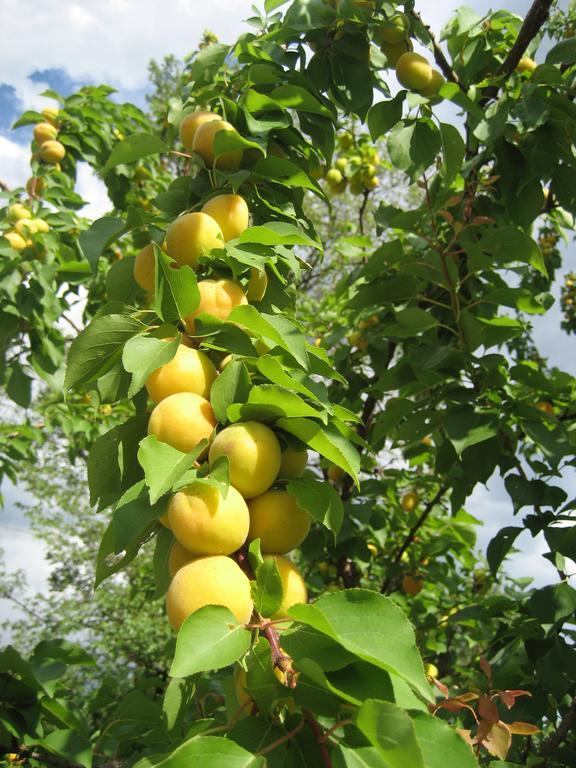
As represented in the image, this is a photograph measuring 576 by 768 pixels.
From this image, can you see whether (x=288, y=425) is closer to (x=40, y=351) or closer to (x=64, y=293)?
(x=40, y=351)

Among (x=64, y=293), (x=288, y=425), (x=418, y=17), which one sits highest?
(x=418, y=17)

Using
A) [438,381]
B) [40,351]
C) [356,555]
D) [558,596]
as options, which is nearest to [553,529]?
[558,596]

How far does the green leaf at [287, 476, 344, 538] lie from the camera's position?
734 mm

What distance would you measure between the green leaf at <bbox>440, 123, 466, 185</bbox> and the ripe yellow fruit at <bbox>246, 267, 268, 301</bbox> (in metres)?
0.59

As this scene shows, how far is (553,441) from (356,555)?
0.99 meters

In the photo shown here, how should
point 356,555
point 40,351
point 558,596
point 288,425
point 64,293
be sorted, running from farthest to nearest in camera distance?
point 64,293 < point 40,351 < point 356,555 < point 558,596 < point 288,425

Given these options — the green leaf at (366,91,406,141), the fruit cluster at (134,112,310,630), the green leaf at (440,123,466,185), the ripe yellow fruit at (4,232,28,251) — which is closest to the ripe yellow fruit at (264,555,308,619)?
the fruit cluster at (134,112,310,630)

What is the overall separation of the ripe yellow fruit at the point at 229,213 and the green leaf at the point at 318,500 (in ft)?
1.49

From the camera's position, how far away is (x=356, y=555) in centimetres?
213

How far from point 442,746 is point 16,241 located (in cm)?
249

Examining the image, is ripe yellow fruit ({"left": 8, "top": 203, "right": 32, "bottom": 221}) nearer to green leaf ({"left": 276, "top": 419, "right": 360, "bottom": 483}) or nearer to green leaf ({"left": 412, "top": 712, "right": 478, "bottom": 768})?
green leaf ({"left": 276, "top": 419, "right": 360, "bottom": 483})

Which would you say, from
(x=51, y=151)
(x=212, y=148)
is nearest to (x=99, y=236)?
(x=212, y=148)

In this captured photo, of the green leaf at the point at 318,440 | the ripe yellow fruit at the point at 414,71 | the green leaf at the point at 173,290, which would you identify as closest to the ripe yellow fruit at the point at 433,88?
the ripe yellow fruit at the point at 414,71

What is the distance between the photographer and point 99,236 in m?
1.04
